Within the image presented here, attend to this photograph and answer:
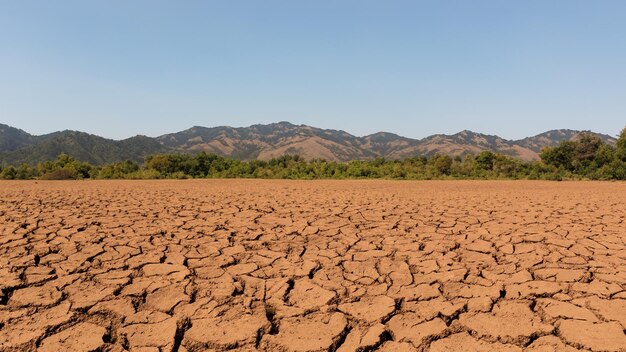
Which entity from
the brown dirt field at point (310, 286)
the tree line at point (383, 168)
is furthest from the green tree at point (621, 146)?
the brown dirt field at point (310, 286)

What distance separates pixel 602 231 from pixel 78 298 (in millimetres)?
5732

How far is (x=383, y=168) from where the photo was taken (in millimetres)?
23312

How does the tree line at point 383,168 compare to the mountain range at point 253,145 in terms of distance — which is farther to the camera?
the mountain range at point 253,145

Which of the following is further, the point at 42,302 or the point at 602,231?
the point at 602,231

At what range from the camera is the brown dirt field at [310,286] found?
1965 mm

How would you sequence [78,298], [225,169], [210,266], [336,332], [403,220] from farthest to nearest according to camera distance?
[225,169]
[403,220]
[210,266]
[78,298]
[336,332]

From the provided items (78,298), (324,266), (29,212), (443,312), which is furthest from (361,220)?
(29,212)

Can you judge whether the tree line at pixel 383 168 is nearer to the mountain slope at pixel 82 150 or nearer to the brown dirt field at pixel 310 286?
the brown dirt field at pixel 310 286

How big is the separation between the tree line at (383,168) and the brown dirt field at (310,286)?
17.6 meters

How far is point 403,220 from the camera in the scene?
5.47 meters

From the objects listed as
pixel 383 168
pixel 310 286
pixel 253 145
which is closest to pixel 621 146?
pixel 383 168

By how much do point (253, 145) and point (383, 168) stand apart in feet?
258

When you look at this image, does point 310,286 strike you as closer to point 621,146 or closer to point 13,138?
point 621,146

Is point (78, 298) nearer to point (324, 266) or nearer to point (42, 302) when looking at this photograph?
point (42, 302)
